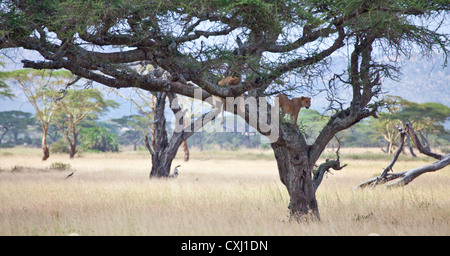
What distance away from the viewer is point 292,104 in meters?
7.86

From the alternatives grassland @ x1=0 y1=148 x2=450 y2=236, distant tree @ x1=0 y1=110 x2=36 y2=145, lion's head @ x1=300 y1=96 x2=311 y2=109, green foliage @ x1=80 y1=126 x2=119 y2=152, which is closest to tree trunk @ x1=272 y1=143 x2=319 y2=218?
grassland @ x1=0 y1=148 x2=450 y2=236

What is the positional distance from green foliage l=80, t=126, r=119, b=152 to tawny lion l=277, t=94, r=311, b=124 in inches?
1502

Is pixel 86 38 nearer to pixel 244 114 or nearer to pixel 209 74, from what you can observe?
pixel 209 74

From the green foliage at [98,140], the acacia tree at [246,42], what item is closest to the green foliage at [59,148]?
the green foliage at [98,140]

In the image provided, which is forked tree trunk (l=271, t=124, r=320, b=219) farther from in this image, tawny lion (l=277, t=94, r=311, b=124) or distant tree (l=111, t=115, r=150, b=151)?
distant tree (l=111, t=115, r=150, b=151)

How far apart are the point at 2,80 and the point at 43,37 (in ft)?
86.3

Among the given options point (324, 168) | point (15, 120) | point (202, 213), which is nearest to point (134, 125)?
point (15, 120)

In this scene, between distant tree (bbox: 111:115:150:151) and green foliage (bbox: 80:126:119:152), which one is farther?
distant tree (bbox: 111:115:150:151)

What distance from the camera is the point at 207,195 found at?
10.5 meters

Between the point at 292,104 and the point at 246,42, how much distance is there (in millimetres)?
1357

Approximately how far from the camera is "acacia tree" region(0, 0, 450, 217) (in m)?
5.94

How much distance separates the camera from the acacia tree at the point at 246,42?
594 cm
